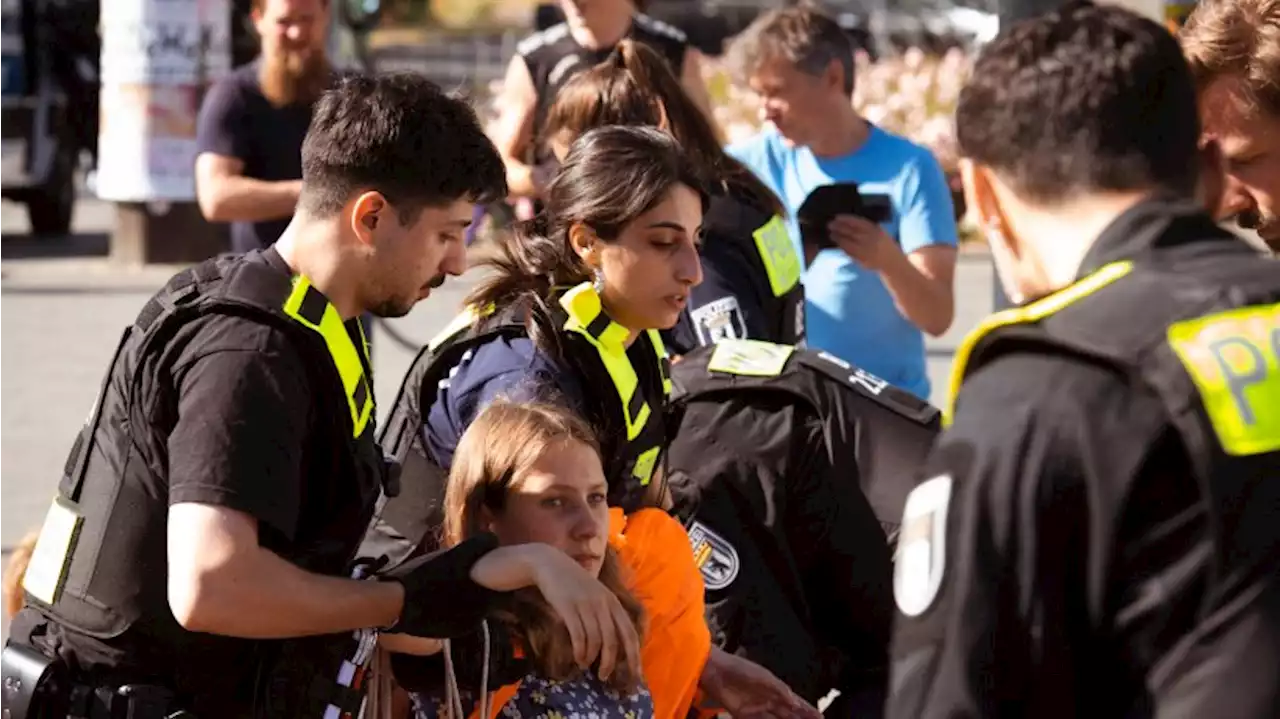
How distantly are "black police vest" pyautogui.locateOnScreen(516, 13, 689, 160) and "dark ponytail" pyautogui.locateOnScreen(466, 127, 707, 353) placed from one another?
5.44 ft

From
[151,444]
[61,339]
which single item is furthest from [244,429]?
[61,339]

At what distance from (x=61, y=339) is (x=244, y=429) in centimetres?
878

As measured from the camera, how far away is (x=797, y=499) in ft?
13.7

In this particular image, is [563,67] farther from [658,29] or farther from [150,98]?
[150,98]

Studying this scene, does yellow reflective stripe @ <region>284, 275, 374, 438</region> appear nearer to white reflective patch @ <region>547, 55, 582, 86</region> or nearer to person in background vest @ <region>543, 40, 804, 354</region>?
person in background vest @ <region>543, 40, 804, 354</region>

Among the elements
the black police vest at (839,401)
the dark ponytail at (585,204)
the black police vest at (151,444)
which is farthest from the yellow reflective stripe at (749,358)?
the black police vest at (151,444)

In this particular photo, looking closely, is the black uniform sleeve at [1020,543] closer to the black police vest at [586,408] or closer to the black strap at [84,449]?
the black strap at [84,449]

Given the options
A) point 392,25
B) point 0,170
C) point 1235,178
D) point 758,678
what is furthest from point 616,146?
point 392,25

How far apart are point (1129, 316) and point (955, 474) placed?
222 millimetres

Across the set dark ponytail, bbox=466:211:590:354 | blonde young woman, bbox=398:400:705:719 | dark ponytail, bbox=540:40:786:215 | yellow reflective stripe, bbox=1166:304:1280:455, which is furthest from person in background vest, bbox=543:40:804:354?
yellow reflective stripe, bbox=1166:304:1280:455

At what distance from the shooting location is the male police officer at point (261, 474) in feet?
9.26

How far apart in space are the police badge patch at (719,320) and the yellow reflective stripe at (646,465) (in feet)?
3.03

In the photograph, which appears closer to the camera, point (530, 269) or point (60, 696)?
point (60, 696)

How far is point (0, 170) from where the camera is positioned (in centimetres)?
1547
